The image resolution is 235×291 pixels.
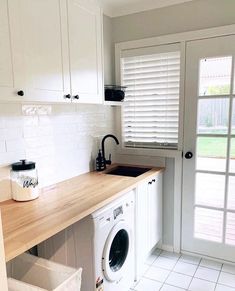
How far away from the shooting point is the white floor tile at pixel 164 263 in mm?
2432

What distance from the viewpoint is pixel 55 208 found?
1.58 meters

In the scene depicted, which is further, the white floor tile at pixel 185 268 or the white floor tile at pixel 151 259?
the white floor tile at pixel 151 259

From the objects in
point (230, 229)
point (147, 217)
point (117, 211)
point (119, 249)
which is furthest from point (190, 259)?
point (117, 211)

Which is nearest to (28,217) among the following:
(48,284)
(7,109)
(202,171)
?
(48,284)

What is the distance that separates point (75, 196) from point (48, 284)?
554mm

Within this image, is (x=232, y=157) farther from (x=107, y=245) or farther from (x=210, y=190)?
(x=107, y=245)

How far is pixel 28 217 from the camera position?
1449 millimetres

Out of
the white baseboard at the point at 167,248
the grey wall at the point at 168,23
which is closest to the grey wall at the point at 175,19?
the grey wall at the point at 168,23

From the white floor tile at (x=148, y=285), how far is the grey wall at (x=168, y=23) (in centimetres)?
56

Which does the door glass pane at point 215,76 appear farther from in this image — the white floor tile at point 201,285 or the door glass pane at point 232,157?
the white floor tile at point 201,285

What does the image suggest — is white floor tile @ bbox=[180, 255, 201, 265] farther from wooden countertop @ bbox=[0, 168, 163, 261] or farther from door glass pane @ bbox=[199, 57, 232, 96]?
door glass pane @ bbox=[199, 57, 232, 96]

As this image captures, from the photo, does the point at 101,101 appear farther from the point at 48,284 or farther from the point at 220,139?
the point at 48,284

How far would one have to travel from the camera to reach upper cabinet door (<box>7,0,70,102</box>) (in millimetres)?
1377

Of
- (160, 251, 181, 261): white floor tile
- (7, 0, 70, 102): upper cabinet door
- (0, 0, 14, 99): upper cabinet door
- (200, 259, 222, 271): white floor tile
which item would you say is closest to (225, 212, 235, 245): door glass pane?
(200, 259, 222, 271): white floor tile
